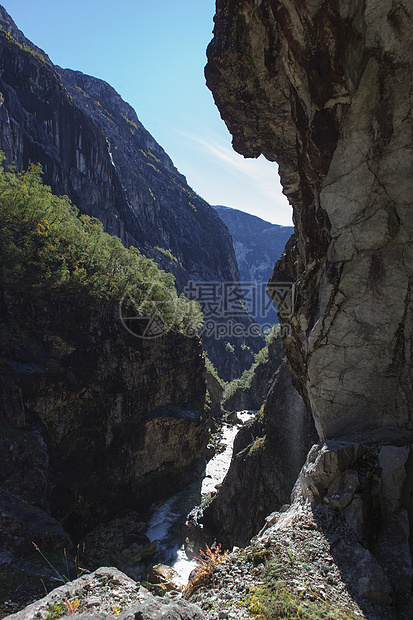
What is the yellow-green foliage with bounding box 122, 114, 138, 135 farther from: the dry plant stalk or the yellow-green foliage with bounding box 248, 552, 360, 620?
the yellow-green foliage with bounding box 248, 552, 360, 620

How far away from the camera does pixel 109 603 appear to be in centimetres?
593

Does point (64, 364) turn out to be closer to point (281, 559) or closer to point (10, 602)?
point (10, 602)

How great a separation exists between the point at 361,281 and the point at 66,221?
3121 centimetres

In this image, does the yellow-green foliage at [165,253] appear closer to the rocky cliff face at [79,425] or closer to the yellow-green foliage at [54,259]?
the yellow-green foliage at [54,259]

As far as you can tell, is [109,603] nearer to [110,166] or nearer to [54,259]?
[54,259]

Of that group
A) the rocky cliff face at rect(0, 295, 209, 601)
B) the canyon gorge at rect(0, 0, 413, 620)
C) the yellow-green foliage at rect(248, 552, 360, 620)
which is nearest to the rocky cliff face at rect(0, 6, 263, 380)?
the rocky cliff face at rect(0, 295, 209, 601)

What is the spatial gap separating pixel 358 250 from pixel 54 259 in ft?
82.0

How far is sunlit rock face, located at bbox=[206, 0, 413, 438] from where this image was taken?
7.83 m

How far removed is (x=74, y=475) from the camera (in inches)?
927

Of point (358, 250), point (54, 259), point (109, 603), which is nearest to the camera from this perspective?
point (109, 603)

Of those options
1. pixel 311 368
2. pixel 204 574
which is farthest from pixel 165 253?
pixel 204 574

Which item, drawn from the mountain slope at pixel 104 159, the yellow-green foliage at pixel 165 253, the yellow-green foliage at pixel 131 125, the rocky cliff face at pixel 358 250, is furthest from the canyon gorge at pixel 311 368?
the yellow-green foliage at pixel 131 125

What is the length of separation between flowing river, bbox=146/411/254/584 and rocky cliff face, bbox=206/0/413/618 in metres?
15.8

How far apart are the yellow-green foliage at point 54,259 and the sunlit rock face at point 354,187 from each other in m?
20.6
